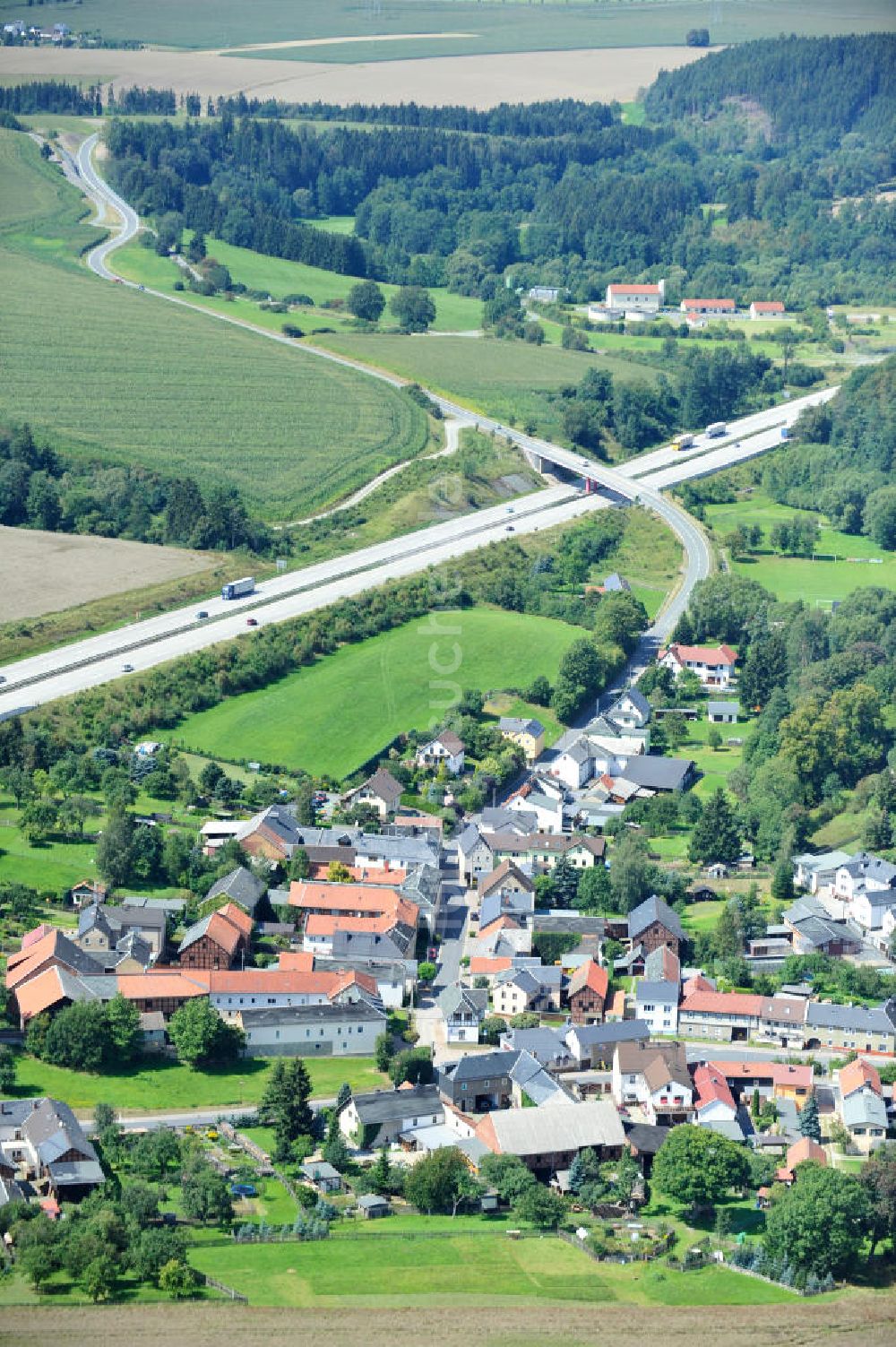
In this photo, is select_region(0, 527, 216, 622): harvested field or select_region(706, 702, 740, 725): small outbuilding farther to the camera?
select_region(0, 527, 216, 622): harvested field

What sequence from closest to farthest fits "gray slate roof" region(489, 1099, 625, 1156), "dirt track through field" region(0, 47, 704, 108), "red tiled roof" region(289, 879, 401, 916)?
"gray slate roof" region(489, 1099, 625, 1156)
"red tiled roof" region(289, 879, 401, 916)
"dirt track through field" region(0, 47, 704, 108)

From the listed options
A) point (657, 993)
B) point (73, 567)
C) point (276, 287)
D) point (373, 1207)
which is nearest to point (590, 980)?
point (657, 993)

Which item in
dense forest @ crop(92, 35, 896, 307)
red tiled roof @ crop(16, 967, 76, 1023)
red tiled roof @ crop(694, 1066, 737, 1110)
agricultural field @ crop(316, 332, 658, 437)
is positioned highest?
dense forest @ crop(92, 35, 896, 307)

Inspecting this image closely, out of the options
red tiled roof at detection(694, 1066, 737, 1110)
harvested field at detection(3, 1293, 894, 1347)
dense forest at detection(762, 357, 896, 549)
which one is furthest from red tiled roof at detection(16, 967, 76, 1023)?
dense forest at detection(762, 357, 896, 549)

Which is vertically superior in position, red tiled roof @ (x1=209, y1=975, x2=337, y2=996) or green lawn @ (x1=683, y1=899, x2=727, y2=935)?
red tiled roof @ (x1=209, y1=975, x2=337, y2=996)

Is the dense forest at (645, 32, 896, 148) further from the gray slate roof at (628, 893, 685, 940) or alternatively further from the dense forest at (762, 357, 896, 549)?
the gray slate roof at (628, 893, 685, 940)

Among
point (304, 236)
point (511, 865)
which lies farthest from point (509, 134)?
point (511, 865)

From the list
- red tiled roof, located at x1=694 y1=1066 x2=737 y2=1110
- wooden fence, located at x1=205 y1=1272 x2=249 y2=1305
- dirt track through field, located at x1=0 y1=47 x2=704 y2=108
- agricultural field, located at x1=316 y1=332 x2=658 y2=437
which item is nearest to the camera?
wooden fence, located at x1=205 y1=1272 x2=249 y2=1305

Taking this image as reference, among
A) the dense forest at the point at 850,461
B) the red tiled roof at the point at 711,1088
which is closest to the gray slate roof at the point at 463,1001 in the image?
the red tiled roof at the point at 711,1088

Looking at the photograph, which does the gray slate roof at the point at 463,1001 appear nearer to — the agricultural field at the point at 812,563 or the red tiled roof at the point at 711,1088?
the red tiled roof at the point at 711,1088
